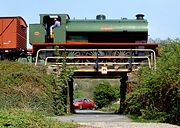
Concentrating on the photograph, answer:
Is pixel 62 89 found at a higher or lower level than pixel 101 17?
lower

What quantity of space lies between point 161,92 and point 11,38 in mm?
12301

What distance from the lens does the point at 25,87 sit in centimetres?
1844

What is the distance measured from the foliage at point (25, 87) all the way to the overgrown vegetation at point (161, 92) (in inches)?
151

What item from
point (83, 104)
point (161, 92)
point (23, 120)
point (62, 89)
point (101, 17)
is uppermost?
point (101, 17)

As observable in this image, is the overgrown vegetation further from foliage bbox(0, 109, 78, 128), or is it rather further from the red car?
the red car

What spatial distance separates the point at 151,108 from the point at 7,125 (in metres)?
8.69

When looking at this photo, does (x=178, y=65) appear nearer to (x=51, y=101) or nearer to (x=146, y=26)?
(x=51, y=101)

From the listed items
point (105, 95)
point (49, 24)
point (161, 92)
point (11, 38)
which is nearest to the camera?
point (161, 92)

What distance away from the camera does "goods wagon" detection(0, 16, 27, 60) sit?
27.2m

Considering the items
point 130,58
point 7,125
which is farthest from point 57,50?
point 7,125

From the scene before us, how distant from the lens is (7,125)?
36.9 feet

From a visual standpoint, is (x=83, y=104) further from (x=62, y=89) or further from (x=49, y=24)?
(x=62, y=89)

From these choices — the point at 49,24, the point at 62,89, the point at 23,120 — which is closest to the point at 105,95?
the point at 49,24

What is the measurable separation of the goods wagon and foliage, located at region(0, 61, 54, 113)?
6777 mm
